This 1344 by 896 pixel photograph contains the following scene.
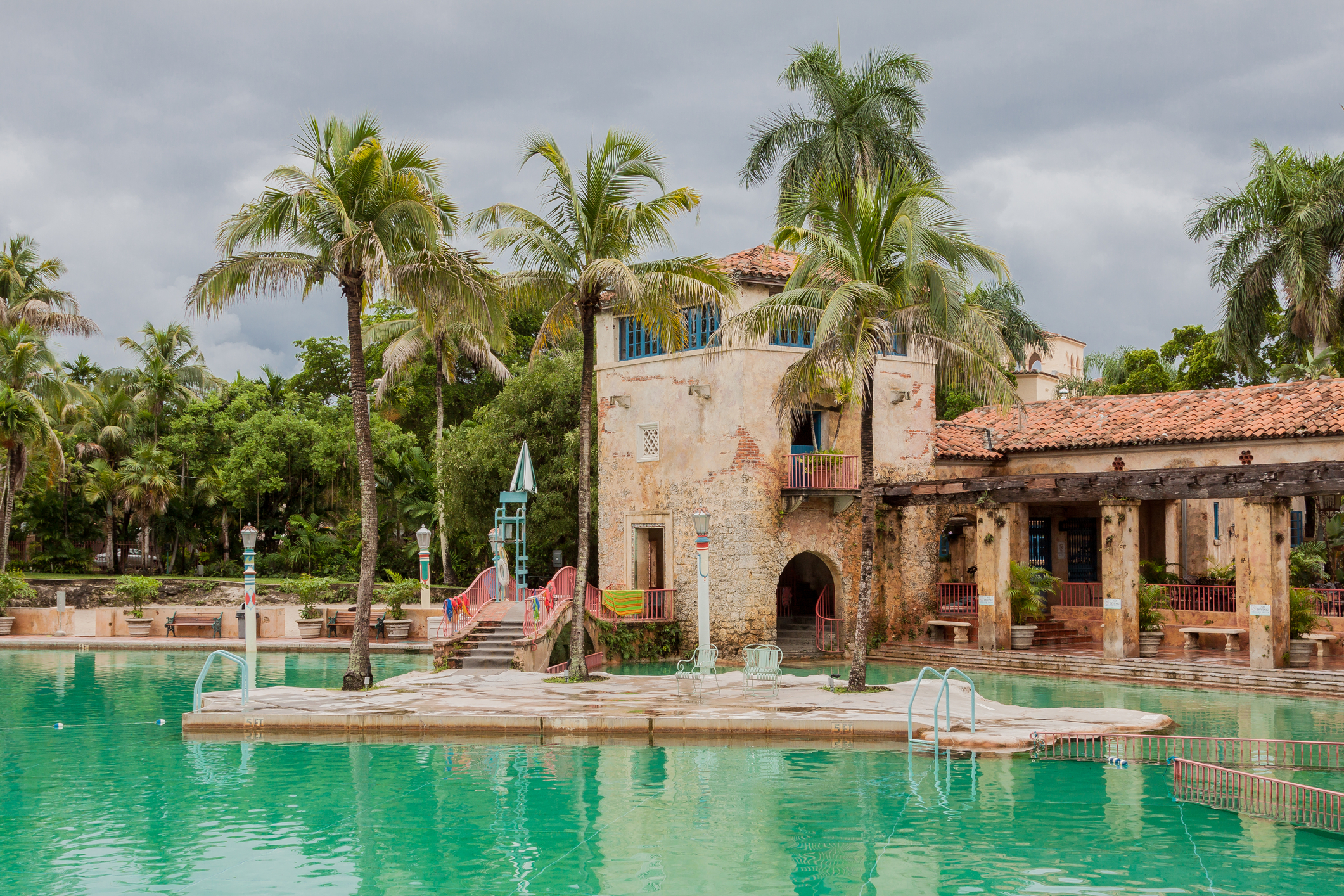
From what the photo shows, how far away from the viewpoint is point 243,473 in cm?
4231

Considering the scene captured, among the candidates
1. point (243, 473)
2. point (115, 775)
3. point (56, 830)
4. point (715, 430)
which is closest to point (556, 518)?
point (715, 430)

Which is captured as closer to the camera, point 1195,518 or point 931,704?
point 931,704

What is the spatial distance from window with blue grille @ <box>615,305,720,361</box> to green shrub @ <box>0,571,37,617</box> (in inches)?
762

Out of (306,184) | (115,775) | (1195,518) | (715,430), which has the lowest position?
(115,775)

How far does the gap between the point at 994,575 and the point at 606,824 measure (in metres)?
15.9

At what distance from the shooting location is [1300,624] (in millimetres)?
22656

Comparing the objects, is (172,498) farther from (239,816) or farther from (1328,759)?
(1328,759)

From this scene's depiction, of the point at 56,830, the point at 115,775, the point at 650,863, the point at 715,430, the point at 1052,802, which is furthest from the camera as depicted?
Result: the point at 715,430

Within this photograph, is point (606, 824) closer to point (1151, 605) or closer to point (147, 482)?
point (1151, 605)

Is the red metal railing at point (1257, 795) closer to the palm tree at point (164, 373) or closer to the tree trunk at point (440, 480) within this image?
the tree trunk at point (440, 480)

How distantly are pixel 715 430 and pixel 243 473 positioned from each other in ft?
74.6

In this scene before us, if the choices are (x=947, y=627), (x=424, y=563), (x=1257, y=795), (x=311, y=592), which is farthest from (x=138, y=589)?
(x=1257, y=795)

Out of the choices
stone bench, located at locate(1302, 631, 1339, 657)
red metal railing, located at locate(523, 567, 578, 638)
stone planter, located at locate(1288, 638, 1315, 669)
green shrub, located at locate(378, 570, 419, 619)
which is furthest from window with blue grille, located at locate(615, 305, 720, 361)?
stone bench, located at locate(1302, 631, 1339, 657)

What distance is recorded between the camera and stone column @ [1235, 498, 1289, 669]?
70.3 feet
